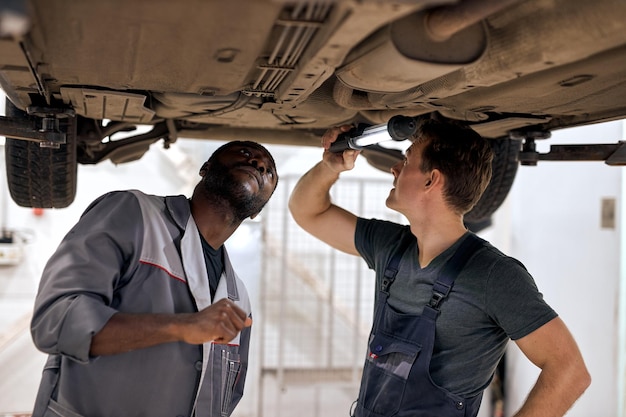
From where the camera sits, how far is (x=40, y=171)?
229 centimetres

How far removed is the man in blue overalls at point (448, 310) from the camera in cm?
149

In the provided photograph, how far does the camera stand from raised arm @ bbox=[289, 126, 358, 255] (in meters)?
2.06

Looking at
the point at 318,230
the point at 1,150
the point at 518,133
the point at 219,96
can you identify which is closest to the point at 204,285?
the point at 219,96

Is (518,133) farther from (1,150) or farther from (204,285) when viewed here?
(1,150)

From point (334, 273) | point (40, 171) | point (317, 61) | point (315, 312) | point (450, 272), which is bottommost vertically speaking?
point (315, 312)

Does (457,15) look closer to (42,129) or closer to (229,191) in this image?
(229,191)

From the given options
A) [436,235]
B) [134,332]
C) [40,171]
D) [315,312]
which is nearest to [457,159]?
[436,235]

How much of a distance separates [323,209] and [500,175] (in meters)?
0.82

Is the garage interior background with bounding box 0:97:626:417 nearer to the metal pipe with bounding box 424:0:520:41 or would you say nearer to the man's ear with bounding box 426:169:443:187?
the man's ear with bounding box 426:169:443:187

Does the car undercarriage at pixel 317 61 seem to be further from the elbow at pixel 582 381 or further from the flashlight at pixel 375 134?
the elbow at pixel 582 381

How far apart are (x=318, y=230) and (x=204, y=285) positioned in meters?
0.65

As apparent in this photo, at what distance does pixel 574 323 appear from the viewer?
4191 mm

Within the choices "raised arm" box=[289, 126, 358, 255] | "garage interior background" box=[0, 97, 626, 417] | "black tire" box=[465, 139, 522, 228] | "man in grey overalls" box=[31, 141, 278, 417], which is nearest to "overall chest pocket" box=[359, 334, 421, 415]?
"man in grey overalls" box=[31, 141, 278, 417]

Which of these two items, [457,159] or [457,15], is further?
[457,159]
